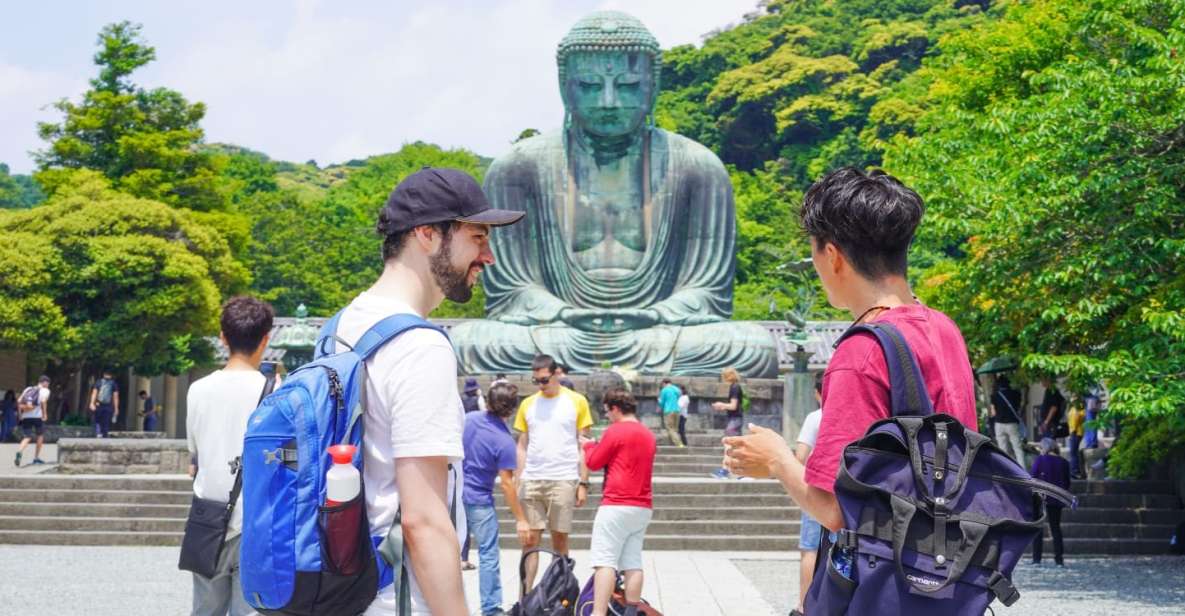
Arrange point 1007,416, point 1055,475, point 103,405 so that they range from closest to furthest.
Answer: point 1055,475
point 1007,416
point 103,405

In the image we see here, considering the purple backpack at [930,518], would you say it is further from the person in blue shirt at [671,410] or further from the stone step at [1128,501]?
the person in blue shirt at [671,410]

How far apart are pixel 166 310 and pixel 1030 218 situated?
20.2 meters

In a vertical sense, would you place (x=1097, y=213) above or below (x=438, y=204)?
above

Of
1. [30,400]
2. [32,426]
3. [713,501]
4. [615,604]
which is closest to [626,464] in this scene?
[615,604]

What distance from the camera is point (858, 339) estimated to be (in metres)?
2.49

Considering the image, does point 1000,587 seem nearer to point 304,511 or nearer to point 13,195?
point 304,511

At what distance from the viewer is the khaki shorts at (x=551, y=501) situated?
766cm

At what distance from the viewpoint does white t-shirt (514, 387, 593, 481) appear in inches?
301

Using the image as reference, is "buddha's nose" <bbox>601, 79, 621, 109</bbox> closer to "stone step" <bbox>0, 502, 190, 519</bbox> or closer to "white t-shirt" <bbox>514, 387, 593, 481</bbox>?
"stone step" <bbox>0, 502, 190, 519</bbox>

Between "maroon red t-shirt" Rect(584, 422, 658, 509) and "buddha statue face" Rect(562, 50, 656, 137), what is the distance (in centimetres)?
1190

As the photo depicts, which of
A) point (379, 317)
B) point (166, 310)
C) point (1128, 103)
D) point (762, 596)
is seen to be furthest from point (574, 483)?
point (166, 310)

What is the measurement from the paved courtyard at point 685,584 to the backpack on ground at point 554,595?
1.85 meters

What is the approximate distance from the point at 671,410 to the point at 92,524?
655 cm

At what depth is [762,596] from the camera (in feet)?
29.2
